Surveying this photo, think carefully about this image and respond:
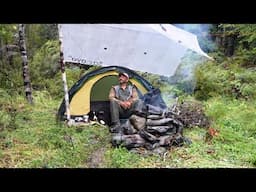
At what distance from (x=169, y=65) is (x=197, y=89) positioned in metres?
0.36

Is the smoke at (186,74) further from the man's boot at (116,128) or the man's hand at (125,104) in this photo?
the man's boot at (116,128)

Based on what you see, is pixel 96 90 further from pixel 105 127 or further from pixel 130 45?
pixel 130 45

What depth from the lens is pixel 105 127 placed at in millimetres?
4340

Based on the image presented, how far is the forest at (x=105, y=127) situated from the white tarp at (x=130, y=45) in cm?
8

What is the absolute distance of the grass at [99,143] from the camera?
417 centimetres

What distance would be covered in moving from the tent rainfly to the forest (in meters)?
0.07

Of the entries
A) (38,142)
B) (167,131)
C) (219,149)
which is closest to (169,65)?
(167,131)

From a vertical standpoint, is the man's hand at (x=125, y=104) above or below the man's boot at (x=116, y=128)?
above

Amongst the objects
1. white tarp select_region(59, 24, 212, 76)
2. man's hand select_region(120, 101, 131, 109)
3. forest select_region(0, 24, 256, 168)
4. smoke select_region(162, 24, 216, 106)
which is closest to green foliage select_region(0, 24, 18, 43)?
forest select_region(0, 24, 256, 168)

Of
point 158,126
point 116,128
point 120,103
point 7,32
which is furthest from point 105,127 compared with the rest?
point 7,32

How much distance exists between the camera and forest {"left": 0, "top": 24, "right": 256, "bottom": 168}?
→ 13.7ft

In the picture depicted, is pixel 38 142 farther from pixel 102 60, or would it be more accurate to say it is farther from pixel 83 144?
pixel 102 60

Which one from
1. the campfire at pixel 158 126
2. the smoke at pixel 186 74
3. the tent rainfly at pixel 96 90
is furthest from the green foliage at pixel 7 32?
the smoke at pixel 186 74
